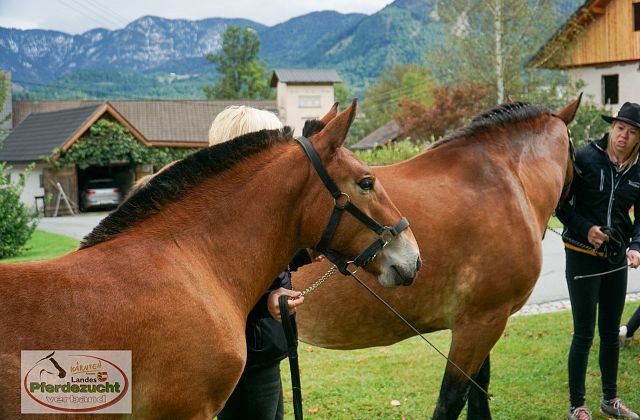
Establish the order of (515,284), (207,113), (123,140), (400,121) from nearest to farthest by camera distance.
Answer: (515,284) → (123,140) → (400,121) → (207,113)

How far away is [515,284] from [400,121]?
36.5m

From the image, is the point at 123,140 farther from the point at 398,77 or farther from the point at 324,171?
the point at 398,77

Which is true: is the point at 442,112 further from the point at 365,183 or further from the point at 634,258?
the point at 365,183

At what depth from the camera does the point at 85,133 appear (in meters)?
33.9

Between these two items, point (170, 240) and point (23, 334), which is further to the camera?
point (170, 240)

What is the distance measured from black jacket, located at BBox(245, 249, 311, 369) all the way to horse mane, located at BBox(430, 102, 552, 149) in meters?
2.17

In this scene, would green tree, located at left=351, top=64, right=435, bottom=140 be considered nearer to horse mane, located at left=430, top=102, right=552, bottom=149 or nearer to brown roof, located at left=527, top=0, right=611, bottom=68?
brown roof, located at left=527, top=0, right=611, bottom=68

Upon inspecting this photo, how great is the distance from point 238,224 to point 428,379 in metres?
4.17

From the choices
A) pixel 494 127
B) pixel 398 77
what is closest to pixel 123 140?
pixel 494 127

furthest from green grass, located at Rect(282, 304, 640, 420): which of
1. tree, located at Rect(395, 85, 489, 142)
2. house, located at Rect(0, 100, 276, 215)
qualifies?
tree, located at Rect(395, 85, 489, 142)

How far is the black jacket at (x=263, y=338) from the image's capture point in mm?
2906

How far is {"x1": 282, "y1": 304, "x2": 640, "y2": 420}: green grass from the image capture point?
540 centimetres

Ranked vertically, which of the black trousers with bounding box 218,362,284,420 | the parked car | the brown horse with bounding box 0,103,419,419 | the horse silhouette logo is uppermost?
the brown horse with bounding box 0,103,419,419

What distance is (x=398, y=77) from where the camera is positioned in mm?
Answer: 82625
